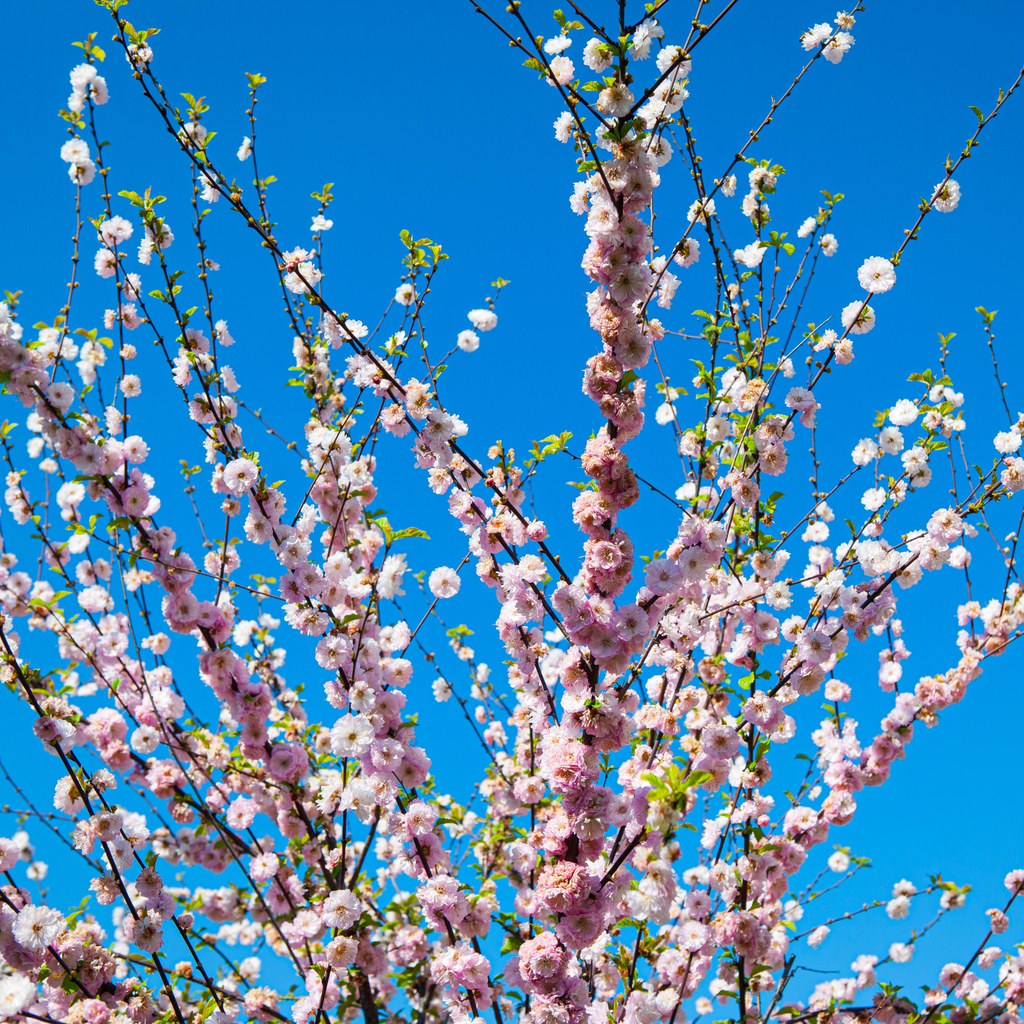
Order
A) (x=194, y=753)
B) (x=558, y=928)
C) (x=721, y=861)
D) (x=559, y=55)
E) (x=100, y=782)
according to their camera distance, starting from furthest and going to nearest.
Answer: (x=194, y=753) < (x=721, y=861) < (x=100, y=782) < (x=559, y=55) < (x=558, y=928)

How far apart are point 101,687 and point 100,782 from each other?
1.40 meters

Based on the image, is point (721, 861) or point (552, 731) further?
point (721, 861)

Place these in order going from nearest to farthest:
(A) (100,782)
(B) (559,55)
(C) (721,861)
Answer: (B) (559,55) < (A) (100,782) < (C) (721,861)

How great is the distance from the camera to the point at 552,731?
3.32m

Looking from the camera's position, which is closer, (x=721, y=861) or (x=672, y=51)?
(x=672, y=51)

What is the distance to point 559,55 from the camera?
3.42 metres

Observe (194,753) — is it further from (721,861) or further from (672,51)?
(672,51)

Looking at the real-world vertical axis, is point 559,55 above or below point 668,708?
above

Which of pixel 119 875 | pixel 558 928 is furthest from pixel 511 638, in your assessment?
pixel 119 875

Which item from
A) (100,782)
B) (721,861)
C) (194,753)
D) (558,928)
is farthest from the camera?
(194,753)

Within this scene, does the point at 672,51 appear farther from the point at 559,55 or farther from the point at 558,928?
the point at 558,928

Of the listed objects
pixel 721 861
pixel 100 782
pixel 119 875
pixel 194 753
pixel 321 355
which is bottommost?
pixel 119 875

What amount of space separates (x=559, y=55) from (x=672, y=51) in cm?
54

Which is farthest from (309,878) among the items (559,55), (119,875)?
(559,55)
